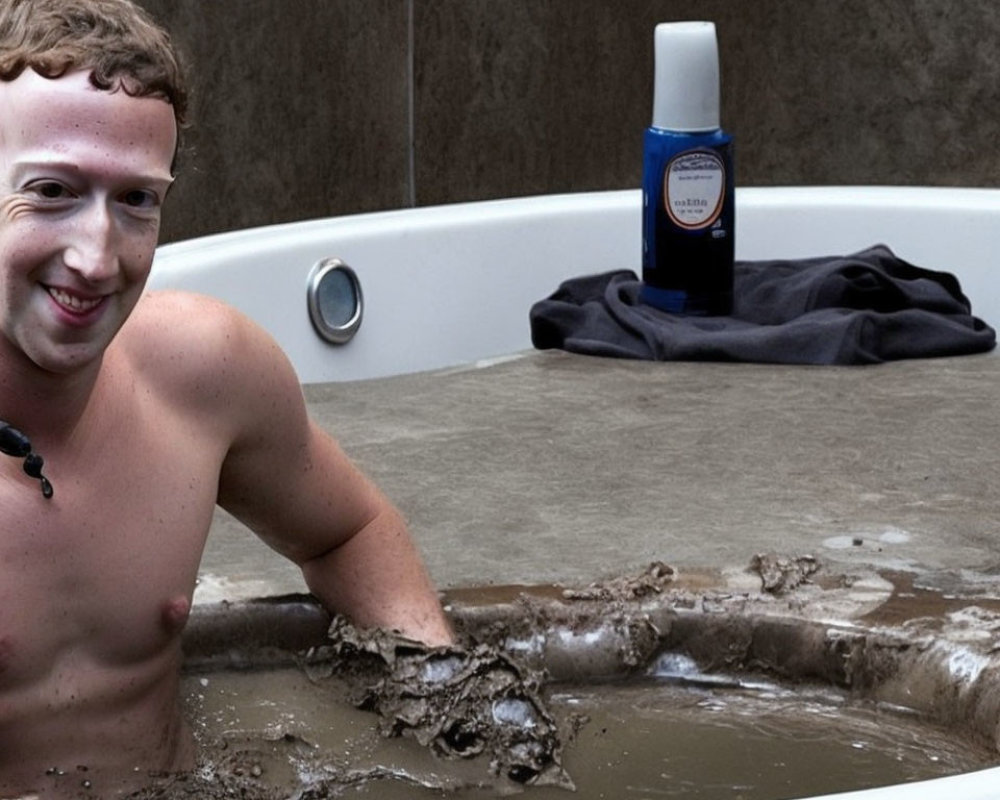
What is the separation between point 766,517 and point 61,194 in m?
0.78

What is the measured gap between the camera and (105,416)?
1.00m

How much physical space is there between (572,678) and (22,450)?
47 cm

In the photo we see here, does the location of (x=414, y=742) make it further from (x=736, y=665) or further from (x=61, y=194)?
(x=61, y=194)

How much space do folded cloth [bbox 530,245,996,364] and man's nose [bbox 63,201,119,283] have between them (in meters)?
1.27

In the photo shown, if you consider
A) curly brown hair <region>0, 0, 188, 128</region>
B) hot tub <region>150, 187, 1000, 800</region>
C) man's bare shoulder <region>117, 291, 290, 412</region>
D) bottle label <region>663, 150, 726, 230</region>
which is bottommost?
hot tub <region>150, 187, 1000, 800</region>

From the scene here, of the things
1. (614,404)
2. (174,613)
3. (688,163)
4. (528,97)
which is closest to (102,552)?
(174,613)

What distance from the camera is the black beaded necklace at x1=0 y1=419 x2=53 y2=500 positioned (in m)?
0.94

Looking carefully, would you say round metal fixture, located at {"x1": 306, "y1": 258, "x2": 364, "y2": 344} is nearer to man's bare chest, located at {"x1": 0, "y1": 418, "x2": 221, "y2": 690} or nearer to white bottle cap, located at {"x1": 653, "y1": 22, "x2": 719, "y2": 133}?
white bottle cap, located at {"x1": 653, "y1": 22, "x2": 719, "y2": 133}

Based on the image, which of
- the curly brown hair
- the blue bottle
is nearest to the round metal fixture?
the blue bottle

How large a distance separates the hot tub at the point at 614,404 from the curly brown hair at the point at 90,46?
472 millimetres

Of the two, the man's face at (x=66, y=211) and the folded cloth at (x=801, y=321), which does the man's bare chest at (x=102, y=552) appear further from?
the folded cloth at (x=801, y=321)

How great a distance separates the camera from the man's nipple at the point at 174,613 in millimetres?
1019

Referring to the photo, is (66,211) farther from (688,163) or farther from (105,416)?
(688,163)

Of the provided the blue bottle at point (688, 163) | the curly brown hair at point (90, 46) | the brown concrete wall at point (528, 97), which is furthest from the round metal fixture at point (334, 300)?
the curly brown hair at point (90, 46)
